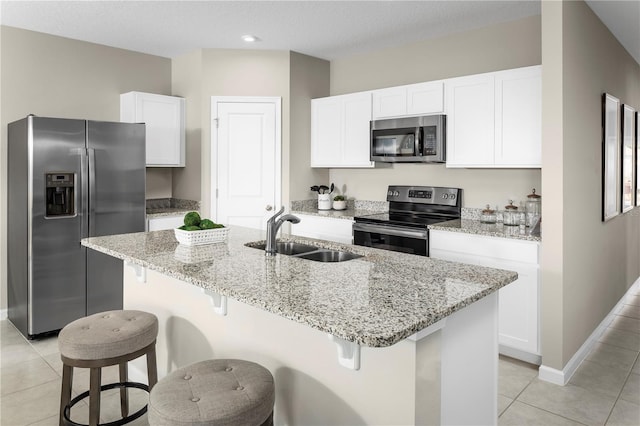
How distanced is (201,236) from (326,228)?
2.07 meters

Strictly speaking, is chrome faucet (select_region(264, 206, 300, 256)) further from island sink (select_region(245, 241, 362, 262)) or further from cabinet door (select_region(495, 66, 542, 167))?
cabinet door (select_region(495, 66, 542, 167))

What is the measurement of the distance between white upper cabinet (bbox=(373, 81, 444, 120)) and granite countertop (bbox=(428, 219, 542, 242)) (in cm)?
97

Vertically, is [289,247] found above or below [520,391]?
above

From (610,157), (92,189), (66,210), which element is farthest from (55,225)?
(610,157)

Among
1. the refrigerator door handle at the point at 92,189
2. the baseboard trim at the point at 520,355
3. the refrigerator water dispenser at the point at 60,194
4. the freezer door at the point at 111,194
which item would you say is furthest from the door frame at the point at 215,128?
the baseboard trim at the point at 520,355

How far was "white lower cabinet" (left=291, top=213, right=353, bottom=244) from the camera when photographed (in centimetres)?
424

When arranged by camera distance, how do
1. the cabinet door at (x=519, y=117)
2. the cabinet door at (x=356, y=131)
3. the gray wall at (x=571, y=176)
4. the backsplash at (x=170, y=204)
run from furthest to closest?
the backsplash at (x=170, y=204) → the cabinet door at (x=356, y=131) → the cabinet door at (x=519, y=117) → the gray wall at (x=571, y=176)

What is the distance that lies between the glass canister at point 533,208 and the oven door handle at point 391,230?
2.59 feet

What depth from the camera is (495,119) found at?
346 centimetres

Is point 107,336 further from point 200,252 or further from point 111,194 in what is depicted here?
point 111,194

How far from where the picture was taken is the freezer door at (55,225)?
3.53m

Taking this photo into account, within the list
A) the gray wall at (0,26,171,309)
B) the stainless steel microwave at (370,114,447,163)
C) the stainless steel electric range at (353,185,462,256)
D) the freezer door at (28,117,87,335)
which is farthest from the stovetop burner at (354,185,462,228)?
the gray wall at (0,26,171,309)

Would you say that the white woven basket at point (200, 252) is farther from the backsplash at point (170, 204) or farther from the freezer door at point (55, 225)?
the backsplash at point (170, 204)

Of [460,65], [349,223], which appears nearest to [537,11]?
[460,65]
